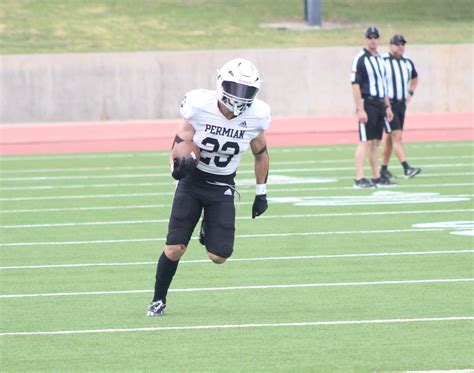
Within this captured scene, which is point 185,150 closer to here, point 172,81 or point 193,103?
point 193,103

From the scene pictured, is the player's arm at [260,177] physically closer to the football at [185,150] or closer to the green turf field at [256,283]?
the football at [185,150]

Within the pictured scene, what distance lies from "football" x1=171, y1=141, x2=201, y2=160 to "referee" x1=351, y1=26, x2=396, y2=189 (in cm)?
734

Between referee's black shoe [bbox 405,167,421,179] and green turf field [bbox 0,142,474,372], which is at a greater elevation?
green turf field [bbox 0,142,474,372]

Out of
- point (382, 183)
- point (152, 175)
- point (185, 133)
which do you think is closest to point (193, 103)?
point (185, 133)

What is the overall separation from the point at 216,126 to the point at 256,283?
1.94m

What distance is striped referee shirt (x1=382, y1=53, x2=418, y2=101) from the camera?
16219 mm

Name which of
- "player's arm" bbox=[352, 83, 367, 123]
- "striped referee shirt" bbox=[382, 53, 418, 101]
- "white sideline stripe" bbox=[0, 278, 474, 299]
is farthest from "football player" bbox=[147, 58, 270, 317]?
"striped referee shirt" bbox=[382, 53, 418, 101]

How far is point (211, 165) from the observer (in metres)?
8.30

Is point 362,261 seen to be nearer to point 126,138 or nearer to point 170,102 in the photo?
point 126,138

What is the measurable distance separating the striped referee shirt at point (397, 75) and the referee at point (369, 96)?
0.58m

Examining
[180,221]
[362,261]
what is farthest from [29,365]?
[362,261]

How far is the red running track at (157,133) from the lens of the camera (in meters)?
23.9

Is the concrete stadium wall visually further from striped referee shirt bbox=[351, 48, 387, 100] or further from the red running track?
striped referee shirt bbox=[351, 48, 387, 100]

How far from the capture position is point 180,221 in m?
8.28
